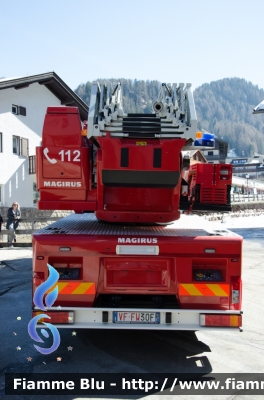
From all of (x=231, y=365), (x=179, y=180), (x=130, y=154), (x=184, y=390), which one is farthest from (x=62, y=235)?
(x=231, y=365)

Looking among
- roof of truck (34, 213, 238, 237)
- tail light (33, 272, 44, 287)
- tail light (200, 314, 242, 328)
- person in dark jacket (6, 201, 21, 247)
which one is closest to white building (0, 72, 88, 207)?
person in dark jacket (6, 201, 21, 247)

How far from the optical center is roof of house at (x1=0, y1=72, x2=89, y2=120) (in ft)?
74.6

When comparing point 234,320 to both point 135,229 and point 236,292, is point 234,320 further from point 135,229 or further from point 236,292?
point 135,229

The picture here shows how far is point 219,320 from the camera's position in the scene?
4703 millimetres

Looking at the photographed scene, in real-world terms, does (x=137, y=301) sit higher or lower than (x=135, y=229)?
lower

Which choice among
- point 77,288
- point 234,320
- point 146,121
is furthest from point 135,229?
point 234,320

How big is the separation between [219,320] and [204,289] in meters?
0.38

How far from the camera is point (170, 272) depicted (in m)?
4.83

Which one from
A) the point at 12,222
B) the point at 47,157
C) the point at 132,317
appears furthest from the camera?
the point at 12,222

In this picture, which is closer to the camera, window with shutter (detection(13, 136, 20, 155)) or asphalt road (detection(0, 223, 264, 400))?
asphalt road (detection(0, 223, 264, 400))

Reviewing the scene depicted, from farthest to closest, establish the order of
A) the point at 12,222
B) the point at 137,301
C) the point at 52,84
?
the point at 52,84, the point at 12,222, the point at 137,301

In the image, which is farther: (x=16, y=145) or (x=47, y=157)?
(x=16, y=145)

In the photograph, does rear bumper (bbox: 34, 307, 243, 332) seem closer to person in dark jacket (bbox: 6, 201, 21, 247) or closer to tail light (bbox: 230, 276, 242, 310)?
tail light (bbox: 230, 276, 242, 310)

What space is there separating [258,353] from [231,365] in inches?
22.7
